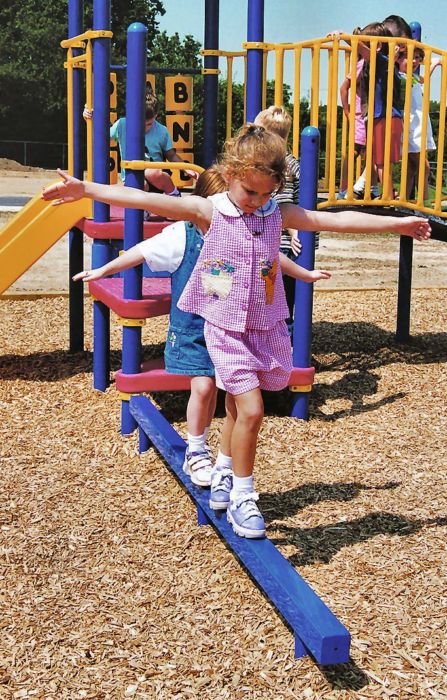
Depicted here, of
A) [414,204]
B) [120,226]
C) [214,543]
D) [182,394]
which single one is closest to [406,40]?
[414,204]

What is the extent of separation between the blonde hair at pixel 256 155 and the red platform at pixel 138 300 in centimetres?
201

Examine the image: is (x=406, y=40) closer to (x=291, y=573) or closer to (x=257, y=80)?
(x=257, y=80)

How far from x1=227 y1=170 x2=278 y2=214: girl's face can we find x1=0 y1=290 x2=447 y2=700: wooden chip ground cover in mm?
1430

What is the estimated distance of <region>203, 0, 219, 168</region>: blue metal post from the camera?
7332 mm

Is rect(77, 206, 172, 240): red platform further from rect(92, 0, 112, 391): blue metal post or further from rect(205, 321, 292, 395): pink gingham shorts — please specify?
rect(205, 321, 292, 395): pink gingham shorts

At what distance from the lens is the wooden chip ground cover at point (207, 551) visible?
10.5 feet

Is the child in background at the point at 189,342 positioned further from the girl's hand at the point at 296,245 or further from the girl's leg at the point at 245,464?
the girl's hand at the point at 296,245

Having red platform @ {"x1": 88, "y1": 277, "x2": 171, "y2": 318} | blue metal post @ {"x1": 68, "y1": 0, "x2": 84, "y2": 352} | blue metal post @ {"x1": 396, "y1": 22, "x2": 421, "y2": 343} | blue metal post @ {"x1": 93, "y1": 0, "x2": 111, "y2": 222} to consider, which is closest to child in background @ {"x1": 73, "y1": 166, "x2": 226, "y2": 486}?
red platform @ {"x1": 88, "y1": 277, "x2": 171, "y2": 318}

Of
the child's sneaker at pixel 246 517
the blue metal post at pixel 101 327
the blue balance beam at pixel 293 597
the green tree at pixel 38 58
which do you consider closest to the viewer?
the blue balance beam at pixel 293 597

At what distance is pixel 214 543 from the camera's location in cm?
414

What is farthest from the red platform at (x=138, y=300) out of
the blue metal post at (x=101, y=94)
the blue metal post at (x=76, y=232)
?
the blue metal post at (x=76, y=232)

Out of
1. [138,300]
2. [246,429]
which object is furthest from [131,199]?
[138,300]

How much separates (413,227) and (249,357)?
2.59 ft

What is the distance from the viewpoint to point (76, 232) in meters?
7.12
